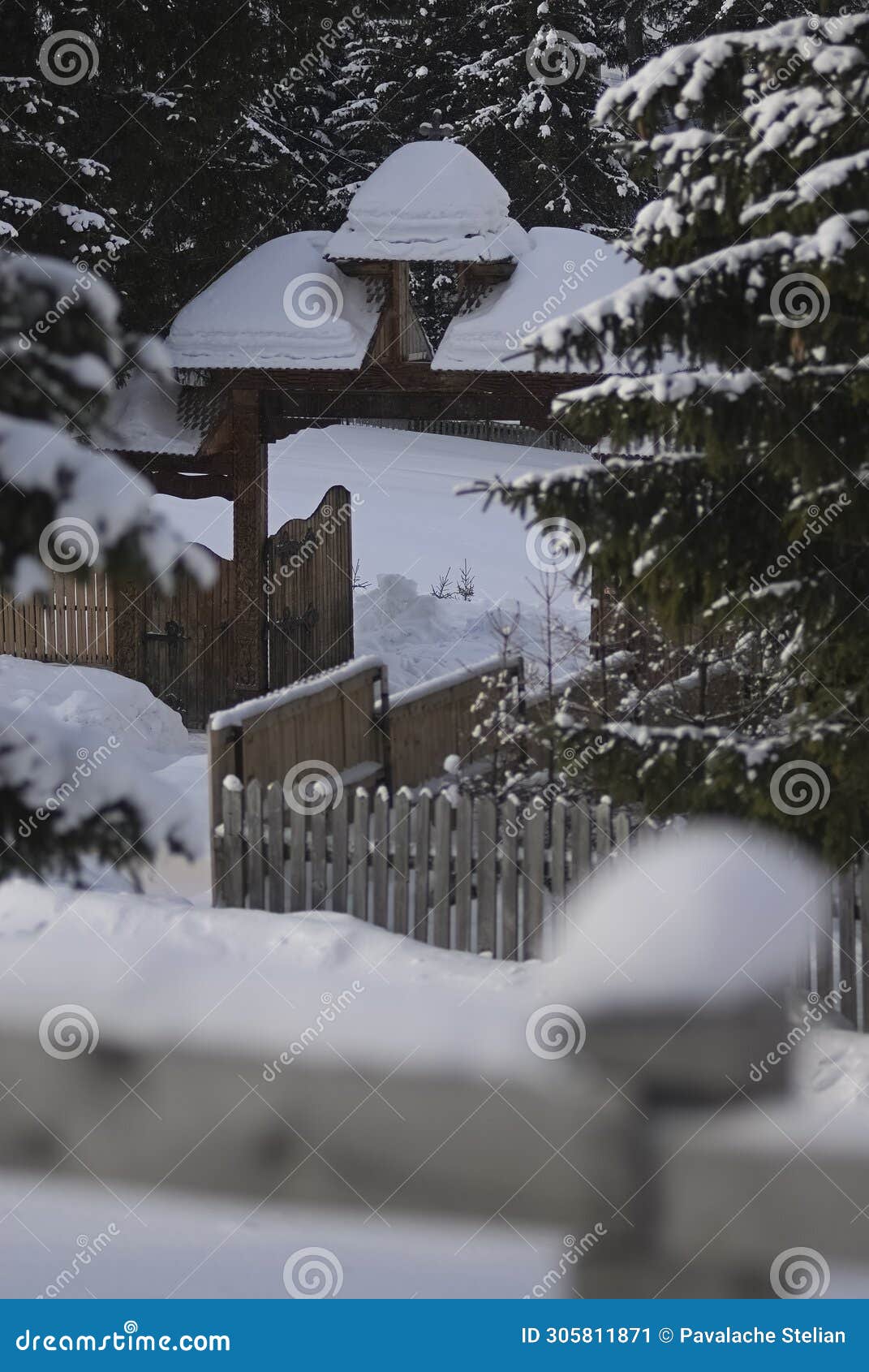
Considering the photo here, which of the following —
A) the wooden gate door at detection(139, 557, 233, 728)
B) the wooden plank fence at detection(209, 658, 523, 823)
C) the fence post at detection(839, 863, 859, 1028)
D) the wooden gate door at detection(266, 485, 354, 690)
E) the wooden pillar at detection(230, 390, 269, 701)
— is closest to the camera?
the fence post at detection(839, 863, 859, 1028)

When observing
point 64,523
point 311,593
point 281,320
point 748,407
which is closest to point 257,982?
point 748,407

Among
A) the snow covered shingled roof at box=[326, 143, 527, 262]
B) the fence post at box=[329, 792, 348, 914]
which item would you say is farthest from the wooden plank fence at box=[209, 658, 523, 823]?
the snow covered shingled roof at box=[326, 143, 527, 262]

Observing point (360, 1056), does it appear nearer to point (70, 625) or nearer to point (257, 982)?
point (257, 982)

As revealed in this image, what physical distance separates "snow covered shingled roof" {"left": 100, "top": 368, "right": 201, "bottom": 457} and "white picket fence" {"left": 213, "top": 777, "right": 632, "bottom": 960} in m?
5.70

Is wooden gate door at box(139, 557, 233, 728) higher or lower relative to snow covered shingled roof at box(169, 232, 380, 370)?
lower

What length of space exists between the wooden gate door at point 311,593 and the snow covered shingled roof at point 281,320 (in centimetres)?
192

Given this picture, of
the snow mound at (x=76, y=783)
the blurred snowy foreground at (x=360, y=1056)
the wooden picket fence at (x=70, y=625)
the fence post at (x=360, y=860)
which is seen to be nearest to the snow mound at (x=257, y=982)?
the blurred snowy foreground at (x=360, y=1056)

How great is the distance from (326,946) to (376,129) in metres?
25.6

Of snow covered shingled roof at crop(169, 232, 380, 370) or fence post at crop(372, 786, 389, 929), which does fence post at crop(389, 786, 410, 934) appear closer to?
fence post at crop(372, 786, 389, 929)

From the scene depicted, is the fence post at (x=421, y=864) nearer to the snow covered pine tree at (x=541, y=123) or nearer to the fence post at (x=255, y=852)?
the fence post at (x=255, y=852)

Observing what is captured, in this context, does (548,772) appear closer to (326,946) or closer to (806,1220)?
(326,946)

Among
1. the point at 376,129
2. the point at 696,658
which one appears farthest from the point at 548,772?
the point at 376,129

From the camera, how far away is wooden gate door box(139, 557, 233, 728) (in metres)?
13.5

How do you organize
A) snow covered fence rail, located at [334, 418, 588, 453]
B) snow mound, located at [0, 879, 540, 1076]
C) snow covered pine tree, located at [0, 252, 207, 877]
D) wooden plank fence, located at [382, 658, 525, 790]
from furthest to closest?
snow covered fence rail, located at [334, 418, 588, 453] < wooden plank fence, located at [382, 658, 525, 790] < snow mound, located at [0, 879, 540, 1076] < snow covered pine tree, located at [0, 252, 207, 877]
